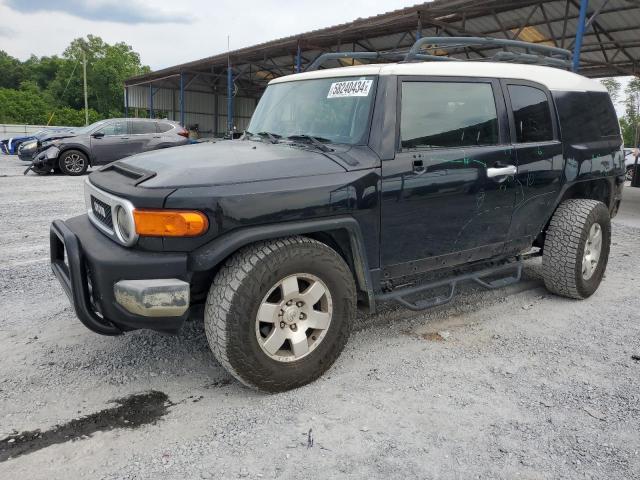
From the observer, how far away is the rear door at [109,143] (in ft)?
43.5

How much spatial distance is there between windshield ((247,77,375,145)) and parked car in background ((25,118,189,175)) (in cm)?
1043

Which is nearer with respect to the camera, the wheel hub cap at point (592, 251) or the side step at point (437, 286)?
the side step at point (437, 286)

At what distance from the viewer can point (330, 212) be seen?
284cm

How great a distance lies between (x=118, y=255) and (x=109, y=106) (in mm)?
67208

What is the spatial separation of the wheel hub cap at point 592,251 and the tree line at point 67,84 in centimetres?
4257

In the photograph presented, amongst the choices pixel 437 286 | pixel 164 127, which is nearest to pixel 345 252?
pixel 437 286

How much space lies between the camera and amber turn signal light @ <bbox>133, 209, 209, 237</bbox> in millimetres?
2480

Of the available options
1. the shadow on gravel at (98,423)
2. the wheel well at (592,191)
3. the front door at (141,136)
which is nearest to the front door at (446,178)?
the wheel well at (592,191)

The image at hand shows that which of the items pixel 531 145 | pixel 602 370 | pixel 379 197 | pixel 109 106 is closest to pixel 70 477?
pixel 379 197

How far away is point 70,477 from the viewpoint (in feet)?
6.98

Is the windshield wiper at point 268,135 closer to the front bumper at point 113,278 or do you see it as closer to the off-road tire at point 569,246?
the front bumper at point 113,278

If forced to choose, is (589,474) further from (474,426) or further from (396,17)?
(396,17)

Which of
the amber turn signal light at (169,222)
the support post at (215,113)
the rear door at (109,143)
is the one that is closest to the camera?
the amber turn signal light at (169,222)

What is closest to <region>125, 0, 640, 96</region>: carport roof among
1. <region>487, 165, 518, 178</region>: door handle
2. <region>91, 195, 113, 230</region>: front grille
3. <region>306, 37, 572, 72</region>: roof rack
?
<region>306, 37, 572, 72</region>: roof rack
